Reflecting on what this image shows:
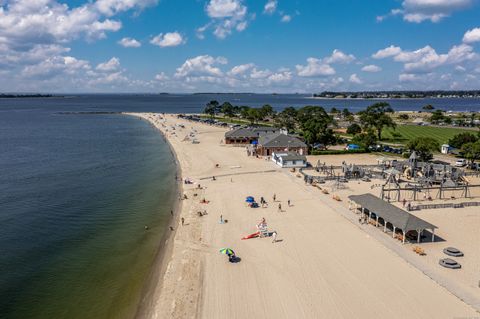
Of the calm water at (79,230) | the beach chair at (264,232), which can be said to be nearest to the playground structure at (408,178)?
the beach chair at (264,232)

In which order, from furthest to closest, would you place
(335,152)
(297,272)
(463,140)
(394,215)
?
(335,152) → (463,140) → (394,215) → (297,272)

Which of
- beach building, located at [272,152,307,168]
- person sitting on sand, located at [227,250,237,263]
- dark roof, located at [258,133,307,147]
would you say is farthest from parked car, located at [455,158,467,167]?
person sitting on sand, located at [227,250,237,263]

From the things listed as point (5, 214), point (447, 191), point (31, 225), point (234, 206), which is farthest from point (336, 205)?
point (5, 214)

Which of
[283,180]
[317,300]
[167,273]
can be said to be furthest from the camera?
[283,180]

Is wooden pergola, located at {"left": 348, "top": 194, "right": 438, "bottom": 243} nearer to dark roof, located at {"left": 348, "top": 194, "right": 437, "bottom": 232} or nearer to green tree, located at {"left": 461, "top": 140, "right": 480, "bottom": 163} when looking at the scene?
dark roof, located at {"left": 348, "top": 194, "right": 437, "bottom": 232}

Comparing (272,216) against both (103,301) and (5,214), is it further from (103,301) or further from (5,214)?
(5,214)

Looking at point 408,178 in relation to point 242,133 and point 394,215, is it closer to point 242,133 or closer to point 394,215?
point 394,215

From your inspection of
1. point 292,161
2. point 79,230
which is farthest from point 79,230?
point 292,161
